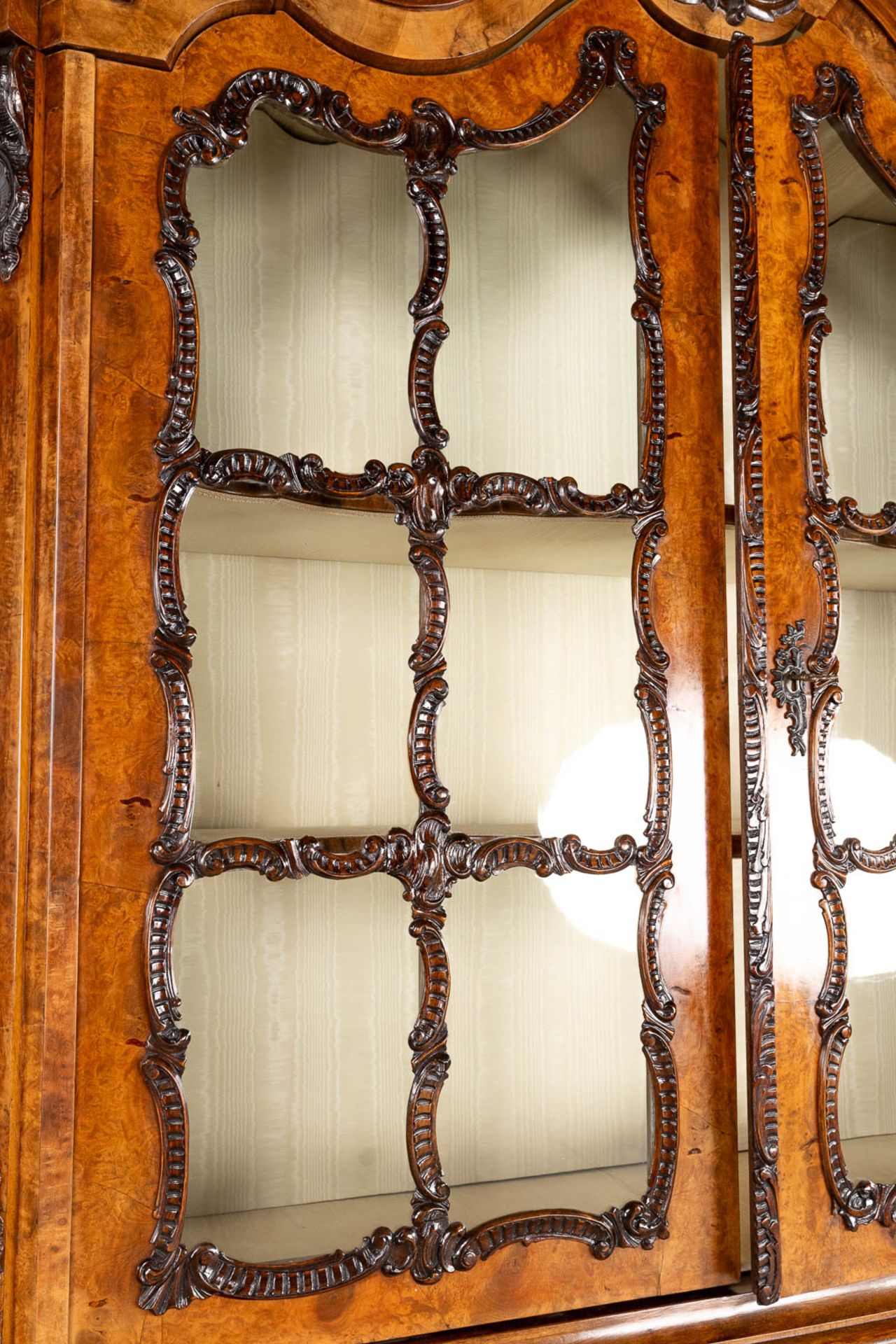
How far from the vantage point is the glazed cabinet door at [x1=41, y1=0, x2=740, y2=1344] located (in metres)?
0.84

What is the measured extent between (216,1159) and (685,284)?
2.74ft

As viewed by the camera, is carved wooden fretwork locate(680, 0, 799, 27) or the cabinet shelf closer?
the cabinet shelf

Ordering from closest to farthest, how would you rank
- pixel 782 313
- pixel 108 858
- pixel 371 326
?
pixel 108 858, pixel 371 326, pixel 782 313

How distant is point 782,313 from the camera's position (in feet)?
3.40

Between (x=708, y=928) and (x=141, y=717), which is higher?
(x=141, y=717)

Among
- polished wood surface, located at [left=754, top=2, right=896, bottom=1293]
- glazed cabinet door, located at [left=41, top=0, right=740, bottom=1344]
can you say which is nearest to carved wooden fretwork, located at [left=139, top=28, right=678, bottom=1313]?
glazed cabinet door, located at [left=41, top=0, right=740, bottom=1344]

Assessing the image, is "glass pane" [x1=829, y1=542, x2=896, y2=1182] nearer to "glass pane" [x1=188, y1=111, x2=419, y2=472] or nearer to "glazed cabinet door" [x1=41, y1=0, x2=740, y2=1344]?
"glazed cabinet door" [x1=41, y1=0, x2=740, y2=1344]

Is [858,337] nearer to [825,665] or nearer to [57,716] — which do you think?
[825,665]

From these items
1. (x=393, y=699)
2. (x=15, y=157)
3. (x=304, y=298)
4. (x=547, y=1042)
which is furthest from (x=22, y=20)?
(x=547, y=1042)

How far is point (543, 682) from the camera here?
0.96m

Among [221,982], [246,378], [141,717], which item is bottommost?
[221,982]

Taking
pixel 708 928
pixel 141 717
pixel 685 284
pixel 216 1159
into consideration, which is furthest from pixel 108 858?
pixel 685 284

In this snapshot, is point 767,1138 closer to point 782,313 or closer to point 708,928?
point 708,928

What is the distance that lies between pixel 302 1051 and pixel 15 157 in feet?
2.35
